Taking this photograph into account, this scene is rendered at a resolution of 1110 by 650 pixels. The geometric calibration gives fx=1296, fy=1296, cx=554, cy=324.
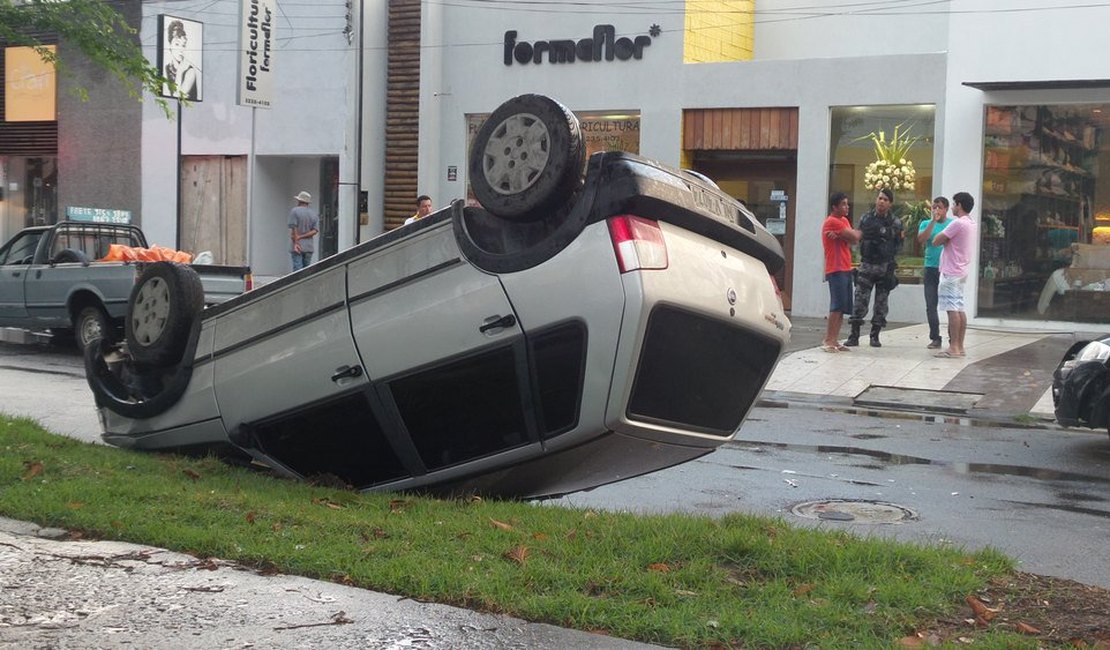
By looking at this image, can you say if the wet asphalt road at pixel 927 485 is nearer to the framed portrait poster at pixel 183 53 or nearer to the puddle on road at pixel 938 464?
the puddle on road at pixel 938 464

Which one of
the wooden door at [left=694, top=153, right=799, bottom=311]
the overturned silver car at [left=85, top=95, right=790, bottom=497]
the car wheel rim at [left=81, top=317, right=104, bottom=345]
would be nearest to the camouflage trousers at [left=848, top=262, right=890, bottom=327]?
the wooden door at [left=694, top=153, right=799, bottom=311]

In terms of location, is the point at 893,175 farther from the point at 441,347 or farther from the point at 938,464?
the point at 441,347

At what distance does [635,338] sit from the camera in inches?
229

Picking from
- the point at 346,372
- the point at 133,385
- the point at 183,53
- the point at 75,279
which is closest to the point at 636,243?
the point at 346,372

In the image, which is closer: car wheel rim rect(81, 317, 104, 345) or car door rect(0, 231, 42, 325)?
car wheel rim rect(81, 317, 104, 345)

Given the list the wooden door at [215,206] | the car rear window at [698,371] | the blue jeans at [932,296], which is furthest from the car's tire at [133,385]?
the wooden door at [215,206]

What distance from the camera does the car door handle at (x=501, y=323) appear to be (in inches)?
241

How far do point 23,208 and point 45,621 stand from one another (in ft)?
95.3

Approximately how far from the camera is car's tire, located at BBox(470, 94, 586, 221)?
5.99 metres

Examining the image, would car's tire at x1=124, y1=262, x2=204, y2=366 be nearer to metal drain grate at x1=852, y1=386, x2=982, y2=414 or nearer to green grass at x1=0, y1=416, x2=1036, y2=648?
green grass at x1=0, y1=416, x2=1036, y2=648

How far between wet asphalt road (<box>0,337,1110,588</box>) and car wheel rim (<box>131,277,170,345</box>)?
2.49 m

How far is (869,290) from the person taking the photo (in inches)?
665

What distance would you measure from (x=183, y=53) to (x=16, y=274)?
9.78 m

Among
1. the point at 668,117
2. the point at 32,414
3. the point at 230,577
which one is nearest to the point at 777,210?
the point at 668,117
